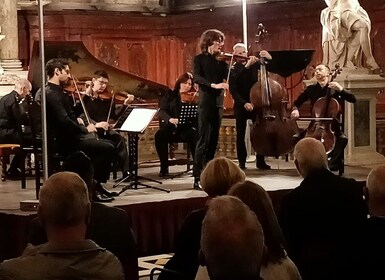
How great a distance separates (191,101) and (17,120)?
1.82m

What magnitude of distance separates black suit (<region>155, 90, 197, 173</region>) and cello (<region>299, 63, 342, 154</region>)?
3.99 feet

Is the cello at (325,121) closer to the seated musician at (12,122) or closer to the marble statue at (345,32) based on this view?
the marble statue at (345,32)

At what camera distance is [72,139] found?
7145 millimetres

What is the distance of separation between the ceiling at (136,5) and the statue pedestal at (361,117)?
416 centimetres

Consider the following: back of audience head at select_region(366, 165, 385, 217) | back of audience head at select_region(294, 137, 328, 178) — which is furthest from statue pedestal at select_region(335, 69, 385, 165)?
back of audience head at select_region(366, 165, 385, 217)

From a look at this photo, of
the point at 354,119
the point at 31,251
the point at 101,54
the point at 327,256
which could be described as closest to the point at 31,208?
the point at 327,256

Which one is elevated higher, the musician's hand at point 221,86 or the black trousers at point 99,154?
the musician's hand at point 221,86

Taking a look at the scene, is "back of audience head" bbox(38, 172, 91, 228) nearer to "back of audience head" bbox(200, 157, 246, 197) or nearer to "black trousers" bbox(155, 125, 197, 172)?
"back of audience head" bbox(200, 157, 246, 197)

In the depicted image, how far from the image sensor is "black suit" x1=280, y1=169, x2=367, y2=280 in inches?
153

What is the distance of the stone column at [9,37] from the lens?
11.8m

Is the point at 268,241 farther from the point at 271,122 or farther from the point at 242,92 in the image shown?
the point at 242,92

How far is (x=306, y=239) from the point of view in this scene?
Result: 4117mm

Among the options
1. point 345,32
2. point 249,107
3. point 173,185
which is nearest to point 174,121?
point 249,107

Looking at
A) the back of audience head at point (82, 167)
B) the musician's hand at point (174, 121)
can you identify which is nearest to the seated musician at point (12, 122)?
the musician's hand at point (174, 121)
